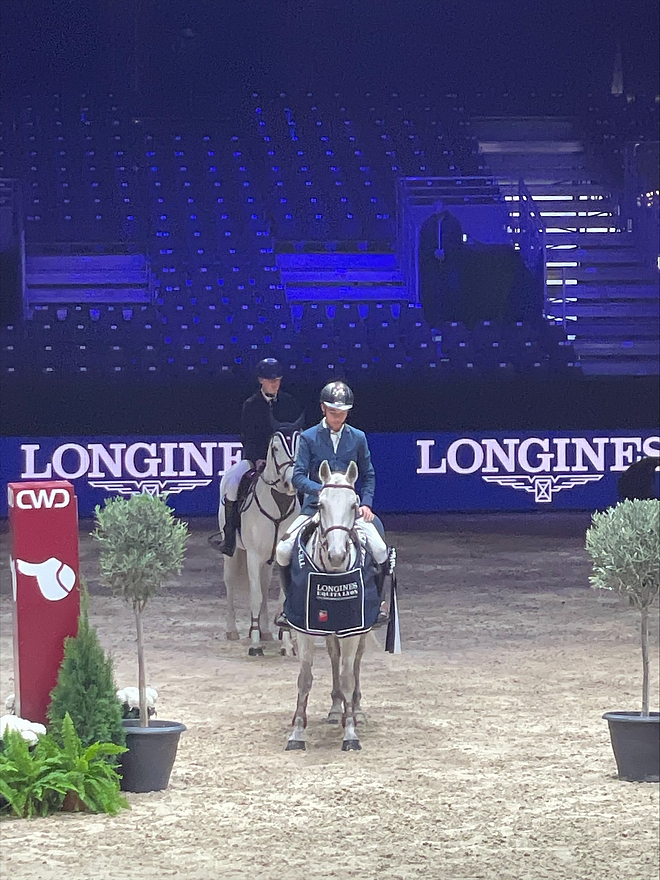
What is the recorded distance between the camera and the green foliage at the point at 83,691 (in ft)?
19.6

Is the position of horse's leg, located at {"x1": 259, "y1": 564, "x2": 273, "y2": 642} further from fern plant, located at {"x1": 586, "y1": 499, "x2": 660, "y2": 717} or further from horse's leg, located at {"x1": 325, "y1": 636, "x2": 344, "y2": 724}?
fern plant, located at {"x1": 586, "y1": 499, "x2": 660, "y2": 717}

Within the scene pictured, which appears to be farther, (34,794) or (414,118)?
(414,118)

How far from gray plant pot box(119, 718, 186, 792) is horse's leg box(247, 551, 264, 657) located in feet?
10.1

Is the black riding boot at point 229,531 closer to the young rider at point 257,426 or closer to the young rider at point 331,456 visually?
the young rider at point 257,426

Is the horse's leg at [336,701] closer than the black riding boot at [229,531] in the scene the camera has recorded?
Yes

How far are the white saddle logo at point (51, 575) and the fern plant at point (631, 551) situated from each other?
2.34 m

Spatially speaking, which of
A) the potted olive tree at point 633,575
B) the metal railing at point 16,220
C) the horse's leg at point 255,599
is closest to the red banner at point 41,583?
the potted olive tree at point 633,575

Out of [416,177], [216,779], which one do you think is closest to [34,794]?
[216,779]

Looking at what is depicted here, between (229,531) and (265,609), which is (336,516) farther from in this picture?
(265,609)

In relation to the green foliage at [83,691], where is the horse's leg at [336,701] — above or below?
below

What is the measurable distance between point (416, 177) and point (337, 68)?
1.09 m

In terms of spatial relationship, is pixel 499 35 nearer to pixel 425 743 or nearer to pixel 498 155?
pixel 498 155

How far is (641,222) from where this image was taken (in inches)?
469

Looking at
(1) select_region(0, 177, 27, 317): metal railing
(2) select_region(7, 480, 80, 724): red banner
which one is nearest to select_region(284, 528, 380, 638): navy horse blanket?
(2) select_region(7, 480, 80, 724): red banner
